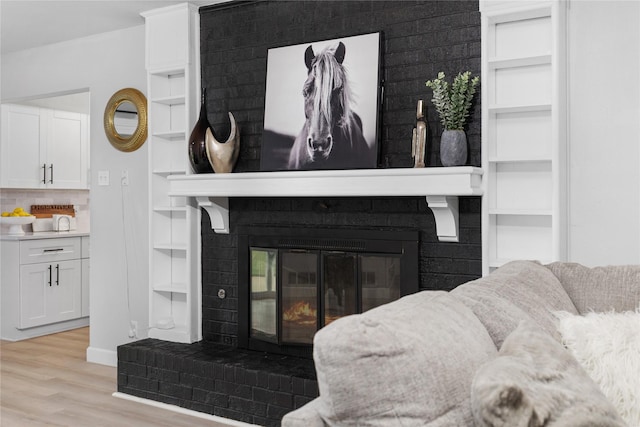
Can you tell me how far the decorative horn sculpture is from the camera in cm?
395

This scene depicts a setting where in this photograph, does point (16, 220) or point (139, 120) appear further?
point (16, 220)

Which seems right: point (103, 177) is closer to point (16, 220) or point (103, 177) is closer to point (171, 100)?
point (171, 100)

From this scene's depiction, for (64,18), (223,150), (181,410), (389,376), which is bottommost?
(181,410)

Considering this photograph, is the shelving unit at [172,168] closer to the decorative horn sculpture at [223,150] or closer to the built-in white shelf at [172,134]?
the built-in white shelf at [172,134]

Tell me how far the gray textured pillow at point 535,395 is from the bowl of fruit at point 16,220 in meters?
5.53

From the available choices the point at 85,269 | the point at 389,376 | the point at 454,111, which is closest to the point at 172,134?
A: the point at 454,111

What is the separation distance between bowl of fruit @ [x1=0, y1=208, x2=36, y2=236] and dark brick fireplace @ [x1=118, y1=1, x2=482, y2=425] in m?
2.39

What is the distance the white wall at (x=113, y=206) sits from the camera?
15.4ft

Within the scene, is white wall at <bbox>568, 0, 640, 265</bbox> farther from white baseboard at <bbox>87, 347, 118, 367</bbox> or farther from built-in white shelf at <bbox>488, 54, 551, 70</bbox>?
white baseboard at <bbox>87, 347, 118, 367</bbox>

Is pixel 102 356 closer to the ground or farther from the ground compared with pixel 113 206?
closer to the ground

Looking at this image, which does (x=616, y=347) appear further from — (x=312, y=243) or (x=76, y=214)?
(x=76, y=214)

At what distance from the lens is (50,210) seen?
6.52 m

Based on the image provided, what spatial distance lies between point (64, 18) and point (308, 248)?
99.4 inches

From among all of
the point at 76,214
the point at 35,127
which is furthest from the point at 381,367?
the point at 76,214
